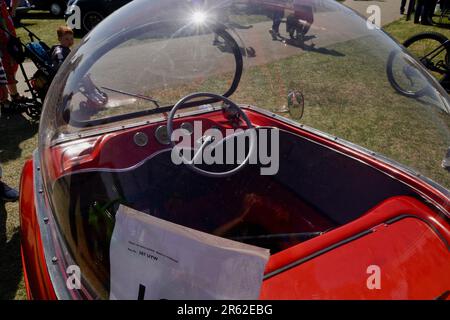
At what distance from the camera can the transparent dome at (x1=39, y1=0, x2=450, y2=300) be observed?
175cm

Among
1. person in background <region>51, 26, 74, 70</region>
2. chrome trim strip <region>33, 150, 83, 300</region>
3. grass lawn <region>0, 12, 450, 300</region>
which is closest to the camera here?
chrome trim strip <region>33, 150, 83, 300</region>

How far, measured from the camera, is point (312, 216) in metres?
2.08

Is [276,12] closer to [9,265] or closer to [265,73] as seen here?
[265,73]

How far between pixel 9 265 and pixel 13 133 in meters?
2.24

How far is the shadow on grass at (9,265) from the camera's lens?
7.80 ft

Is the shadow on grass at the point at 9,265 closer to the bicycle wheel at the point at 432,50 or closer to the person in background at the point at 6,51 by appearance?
the person in background at the point at 6,51

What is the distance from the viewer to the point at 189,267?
1121mm

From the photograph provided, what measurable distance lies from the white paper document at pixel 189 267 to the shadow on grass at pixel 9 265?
1634 millimetres

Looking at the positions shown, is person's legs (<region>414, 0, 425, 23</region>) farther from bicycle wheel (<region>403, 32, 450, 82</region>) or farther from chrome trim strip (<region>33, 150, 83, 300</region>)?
chrome trim strip (<region>33, 150, 83, 300</region>)

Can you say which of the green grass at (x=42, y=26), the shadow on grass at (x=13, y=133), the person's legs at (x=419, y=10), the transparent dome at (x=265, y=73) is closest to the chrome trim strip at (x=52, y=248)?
the transparent dome at (x=265, y=73)

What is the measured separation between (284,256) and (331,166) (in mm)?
804

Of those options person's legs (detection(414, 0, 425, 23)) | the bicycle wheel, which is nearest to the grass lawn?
the bicycle wheel

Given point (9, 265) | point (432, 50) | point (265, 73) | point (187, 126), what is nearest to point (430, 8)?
point (432, 50)

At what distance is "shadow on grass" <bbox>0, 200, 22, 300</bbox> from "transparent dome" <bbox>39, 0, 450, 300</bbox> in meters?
1.15
